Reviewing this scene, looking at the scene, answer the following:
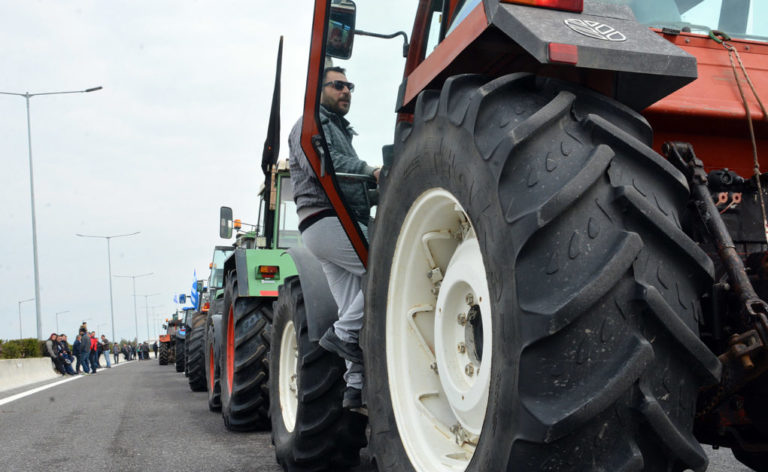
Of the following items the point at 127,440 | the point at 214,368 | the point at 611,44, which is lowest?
the point at 214,368

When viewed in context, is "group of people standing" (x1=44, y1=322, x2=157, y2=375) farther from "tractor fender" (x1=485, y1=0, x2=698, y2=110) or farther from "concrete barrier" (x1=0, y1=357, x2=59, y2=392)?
"tractor fender" (x1=485, y1=0, x2=698, y2=110)

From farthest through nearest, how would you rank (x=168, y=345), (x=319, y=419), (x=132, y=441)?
(x=168, y=345), (x=132, y=441), (x=319, y=419)

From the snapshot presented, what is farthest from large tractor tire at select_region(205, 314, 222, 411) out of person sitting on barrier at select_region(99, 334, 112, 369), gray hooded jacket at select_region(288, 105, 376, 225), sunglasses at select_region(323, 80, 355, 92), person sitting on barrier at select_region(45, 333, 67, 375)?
person sitting on barrier at select_region(99, 334, 112, 369)

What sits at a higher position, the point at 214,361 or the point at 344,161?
the point at 344,161

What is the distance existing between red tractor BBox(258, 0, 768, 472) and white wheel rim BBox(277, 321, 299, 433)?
6.70 ft

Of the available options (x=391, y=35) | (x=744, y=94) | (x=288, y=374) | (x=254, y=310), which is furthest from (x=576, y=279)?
(x=254, y=310)

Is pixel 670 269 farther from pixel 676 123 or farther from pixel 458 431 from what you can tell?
pixel 458 431

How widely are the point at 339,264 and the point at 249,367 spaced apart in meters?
2.84

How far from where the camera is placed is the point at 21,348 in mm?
29625

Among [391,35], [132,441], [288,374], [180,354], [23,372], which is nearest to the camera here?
[391,35]

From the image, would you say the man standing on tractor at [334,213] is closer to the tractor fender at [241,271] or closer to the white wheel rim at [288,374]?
the white wheel rim at [288,374]

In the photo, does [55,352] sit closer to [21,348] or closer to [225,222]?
[21,348]

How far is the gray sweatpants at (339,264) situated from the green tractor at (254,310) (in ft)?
5.05

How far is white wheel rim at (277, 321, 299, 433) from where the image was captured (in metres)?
4.66
